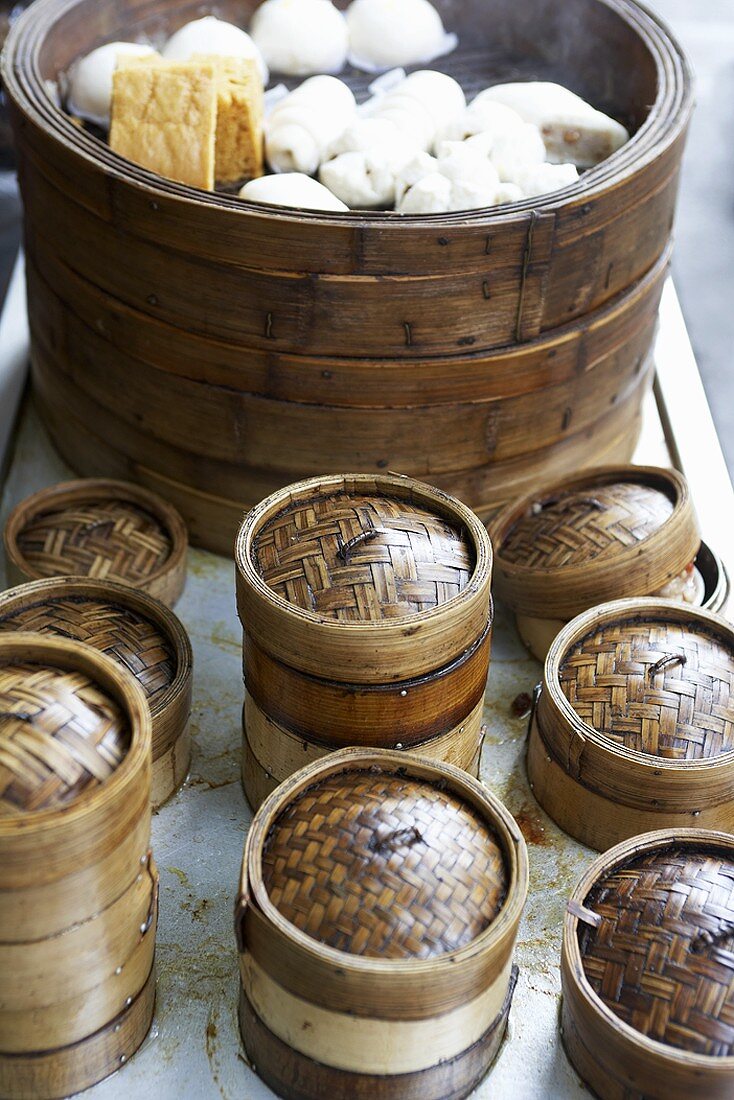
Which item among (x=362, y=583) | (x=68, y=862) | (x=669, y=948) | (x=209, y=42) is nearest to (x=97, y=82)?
(x=209, y=42)

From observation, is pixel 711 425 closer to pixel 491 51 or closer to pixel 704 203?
pixel 491 51

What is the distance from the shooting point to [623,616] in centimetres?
307

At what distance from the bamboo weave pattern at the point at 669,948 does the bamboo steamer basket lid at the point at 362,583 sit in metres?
0.62

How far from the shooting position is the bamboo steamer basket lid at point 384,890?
215 cm

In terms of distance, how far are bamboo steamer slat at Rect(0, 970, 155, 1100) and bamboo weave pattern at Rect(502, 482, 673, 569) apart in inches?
60.0

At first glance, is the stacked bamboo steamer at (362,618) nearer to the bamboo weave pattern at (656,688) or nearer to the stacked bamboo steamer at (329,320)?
the bamboo weave pattern at (656,688)

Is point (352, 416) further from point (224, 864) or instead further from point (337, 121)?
point (224, 864)

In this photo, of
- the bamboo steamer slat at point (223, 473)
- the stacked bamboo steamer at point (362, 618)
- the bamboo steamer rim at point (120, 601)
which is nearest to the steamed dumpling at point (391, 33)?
the bamboo steamer slat at point (223, 473)

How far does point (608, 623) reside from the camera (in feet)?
10.1

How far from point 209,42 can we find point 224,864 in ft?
8.93

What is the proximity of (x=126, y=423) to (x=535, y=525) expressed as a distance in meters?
1.27

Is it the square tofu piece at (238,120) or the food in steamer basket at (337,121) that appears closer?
the food in steamer basket at (337,121)

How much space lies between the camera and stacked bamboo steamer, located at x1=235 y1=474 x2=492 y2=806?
2578mm

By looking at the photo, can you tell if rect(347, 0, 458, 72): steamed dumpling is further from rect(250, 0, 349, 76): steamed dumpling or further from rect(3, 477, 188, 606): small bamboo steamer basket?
rect(3, 477, 188, 606): small bamboo steamer basket
